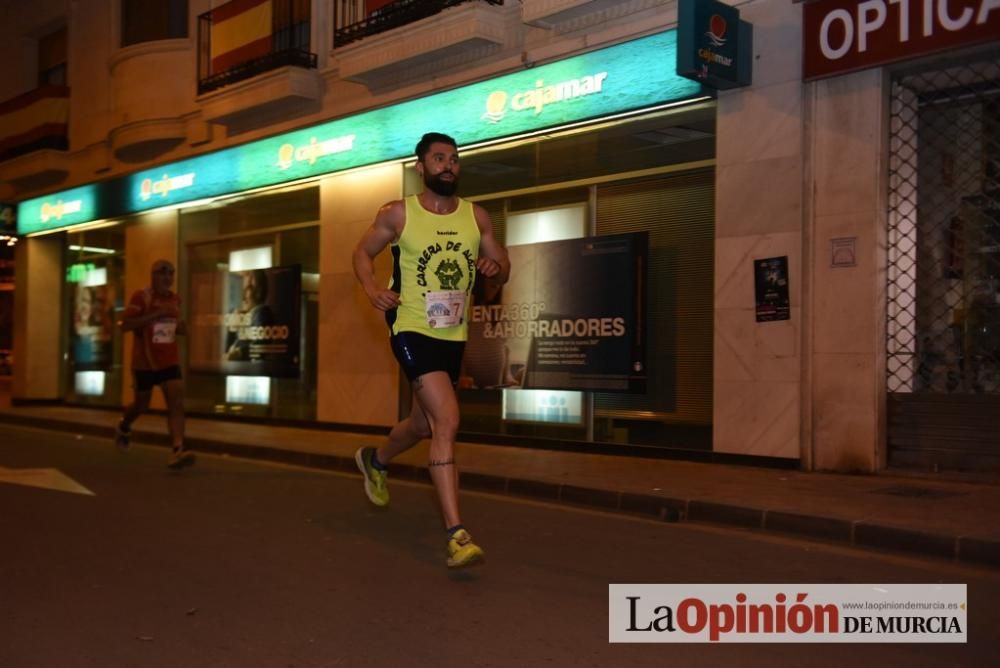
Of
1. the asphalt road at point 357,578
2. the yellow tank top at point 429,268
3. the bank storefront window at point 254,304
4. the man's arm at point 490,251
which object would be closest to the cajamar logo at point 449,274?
the yellow tank top at point 429,268

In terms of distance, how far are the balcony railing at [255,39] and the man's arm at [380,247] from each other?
935 centimetres

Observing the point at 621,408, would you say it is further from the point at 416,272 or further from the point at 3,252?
the point at 3,252

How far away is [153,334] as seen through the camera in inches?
394

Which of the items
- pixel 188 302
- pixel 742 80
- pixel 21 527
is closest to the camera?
pixel 21 527

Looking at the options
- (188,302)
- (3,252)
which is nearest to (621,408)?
(188,302)

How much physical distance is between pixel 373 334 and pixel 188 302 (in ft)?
16.4

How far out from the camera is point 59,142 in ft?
65.4

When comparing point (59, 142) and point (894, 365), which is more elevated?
point (59, 142)

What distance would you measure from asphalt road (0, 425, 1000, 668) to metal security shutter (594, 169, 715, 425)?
2.75 meters

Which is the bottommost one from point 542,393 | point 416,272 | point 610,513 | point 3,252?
point 610,513

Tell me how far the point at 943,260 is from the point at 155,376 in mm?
7236

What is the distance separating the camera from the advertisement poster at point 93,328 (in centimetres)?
1925

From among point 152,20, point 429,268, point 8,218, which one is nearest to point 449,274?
point 429,268

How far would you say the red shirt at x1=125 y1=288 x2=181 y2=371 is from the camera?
32.8 feet
